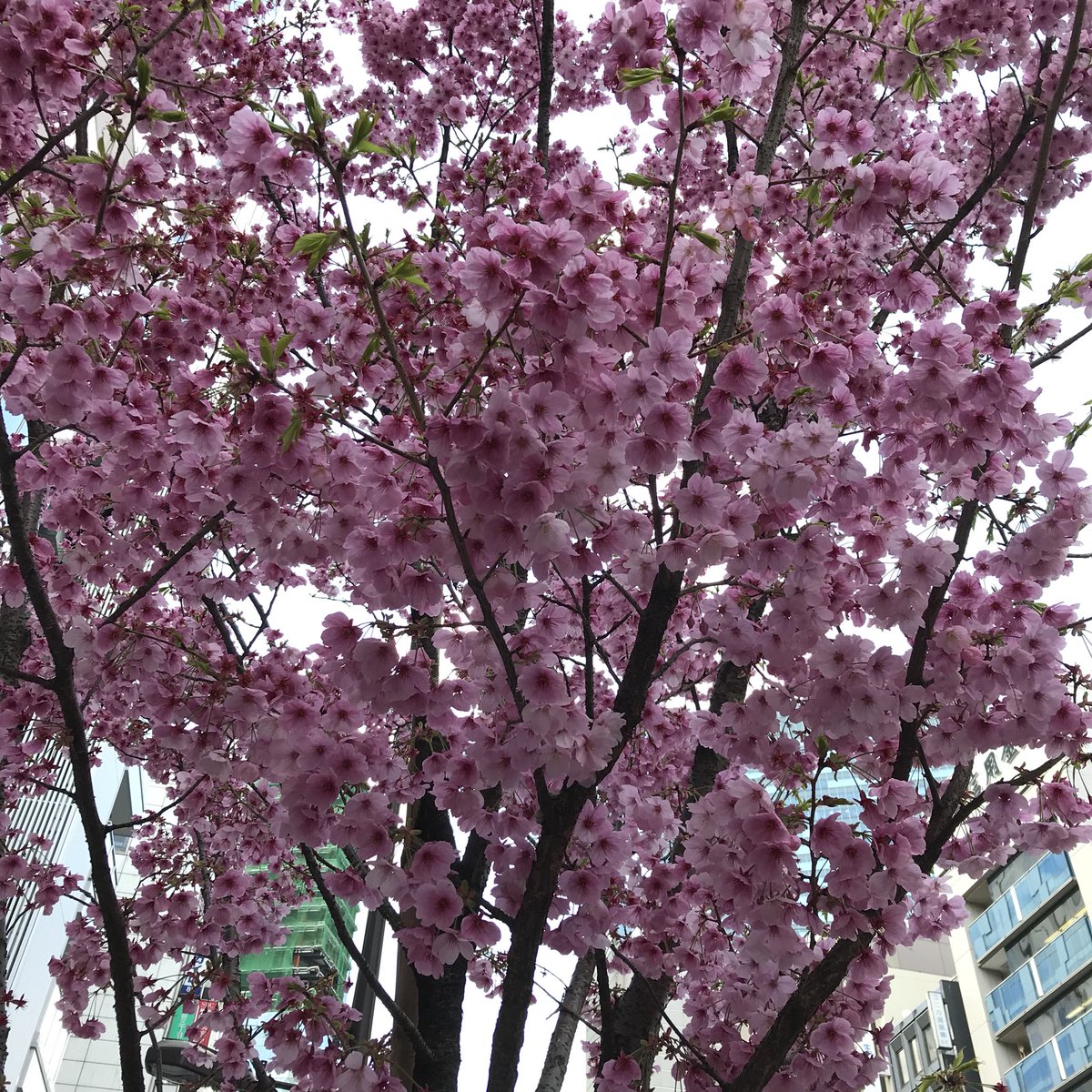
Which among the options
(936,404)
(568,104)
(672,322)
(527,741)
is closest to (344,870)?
(527,741)

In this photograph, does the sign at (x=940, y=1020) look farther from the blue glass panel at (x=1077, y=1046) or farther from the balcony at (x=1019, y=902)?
the blue glass panel at (x=1077, y=1046)

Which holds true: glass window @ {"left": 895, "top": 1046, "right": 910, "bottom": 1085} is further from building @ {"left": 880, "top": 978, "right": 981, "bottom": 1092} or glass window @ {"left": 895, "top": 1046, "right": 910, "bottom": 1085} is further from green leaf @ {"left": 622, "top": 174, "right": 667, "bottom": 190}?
green leaf @ {"left": 622, "top": 174, "right": 667, "bottom": 190}

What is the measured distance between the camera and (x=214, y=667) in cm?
391

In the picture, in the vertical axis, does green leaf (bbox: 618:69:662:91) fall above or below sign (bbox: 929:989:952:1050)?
below

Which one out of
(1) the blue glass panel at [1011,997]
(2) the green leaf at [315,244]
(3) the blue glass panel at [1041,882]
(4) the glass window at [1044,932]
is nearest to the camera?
(2) the green leaf at [315,244]

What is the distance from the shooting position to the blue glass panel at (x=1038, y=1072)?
23.0 meters

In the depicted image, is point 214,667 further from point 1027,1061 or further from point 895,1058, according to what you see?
point 895,1058

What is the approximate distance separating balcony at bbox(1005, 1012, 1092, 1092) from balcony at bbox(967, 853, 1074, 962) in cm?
357

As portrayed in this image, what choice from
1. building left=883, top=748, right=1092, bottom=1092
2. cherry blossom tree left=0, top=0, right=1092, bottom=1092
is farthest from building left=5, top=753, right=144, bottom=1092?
building left=883, top=748, right=1092, bottom=1092

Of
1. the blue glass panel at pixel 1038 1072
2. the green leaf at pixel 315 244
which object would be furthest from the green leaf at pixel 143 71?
the blue glass panel at pixel 1038 1072

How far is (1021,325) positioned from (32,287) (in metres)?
3.75

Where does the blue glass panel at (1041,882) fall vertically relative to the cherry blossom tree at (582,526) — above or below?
above

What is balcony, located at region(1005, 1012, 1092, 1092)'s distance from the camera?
22.1m

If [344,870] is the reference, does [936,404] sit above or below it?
above
